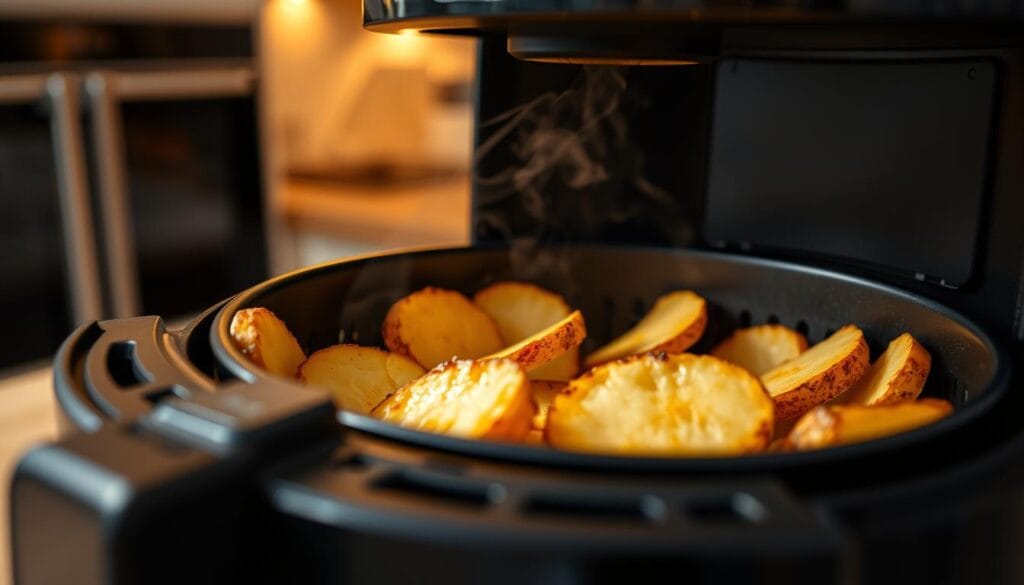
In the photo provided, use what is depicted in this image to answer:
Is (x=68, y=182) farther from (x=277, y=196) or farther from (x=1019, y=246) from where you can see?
(x=1019, y=246)

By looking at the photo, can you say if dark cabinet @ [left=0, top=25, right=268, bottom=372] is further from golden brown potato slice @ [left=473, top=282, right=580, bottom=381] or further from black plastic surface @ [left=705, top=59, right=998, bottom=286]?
black plastic surface @ [left=705, top=59, right=998, bottom=286]

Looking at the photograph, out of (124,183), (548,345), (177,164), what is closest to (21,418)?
(124,183)

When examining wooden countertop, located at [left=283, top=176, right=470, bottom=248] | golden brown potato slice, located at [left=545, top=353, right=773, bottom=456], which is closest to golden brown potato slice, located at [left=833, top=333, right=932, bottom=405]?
golden brown potato slice, located at [left=545, top=353, right=773, bottom=456]

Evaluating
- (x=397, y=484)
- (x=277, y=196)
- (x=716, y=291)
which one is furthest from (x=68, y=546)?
(x=277, y=196)

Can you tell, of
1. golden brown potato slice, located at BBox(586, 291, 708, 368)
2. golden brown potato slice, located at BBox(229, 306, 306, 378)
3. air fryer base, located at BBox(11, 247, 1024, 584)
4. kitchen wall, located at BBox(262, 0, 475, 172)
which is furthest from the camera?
kitchen wall, located at BBox(262, 0, 475, 172)

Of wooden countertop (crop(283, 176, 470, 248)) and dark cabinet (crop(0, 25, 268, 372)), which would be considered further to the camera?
wooden countertop (crop(283, 176, 470, 248))

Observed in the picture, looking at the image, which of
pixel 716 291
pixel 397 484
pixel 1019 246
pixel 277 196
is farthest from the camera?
pixel 277 196

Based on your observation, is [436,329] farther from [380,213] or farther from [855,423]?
[380,213]
